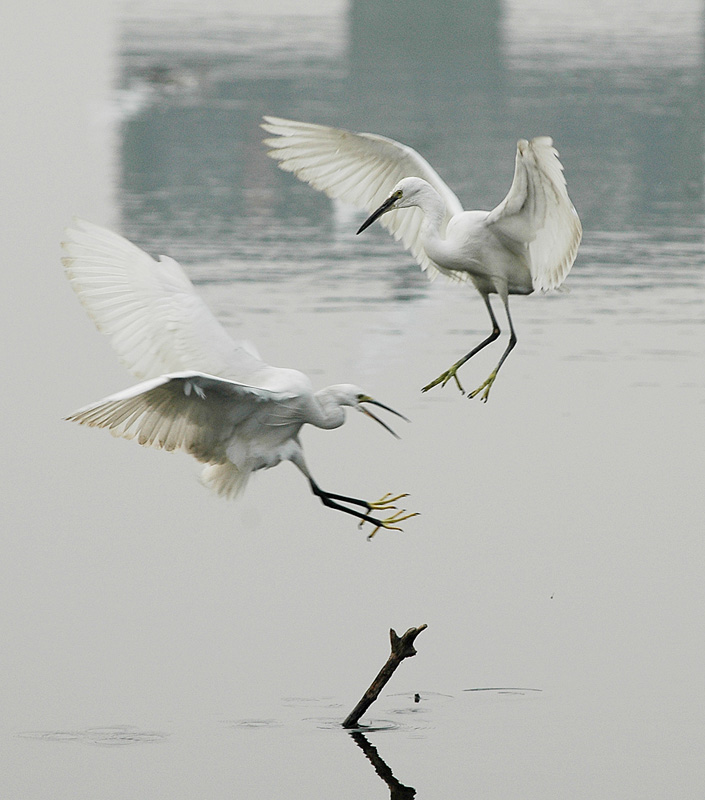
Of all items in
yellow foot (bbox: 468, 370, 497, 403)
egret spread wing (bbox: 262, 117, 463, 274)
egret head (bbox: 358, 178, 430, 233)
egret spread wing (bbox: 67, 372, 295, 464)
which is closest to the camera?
egret spread wing (bbox: 67, 372, 295, 464)

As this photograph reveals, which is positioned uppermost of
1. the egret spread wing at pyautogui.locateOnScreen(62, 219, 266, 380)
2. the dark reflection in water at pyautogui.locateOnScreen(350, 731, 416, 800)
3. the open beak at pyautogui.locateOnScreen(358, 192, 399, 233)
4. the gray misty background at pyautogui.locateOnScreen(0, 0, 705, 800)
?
the open beak at pyautogui.locateOnScreen(358, 192, 399, 233)

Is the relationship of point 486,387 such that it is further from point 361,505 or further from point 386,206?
point 386,206

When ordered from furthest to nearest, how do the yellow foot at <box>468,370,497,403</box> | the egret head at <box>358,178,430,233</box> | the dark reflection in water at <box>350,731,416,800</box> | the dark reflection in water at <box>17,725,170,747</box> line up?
the egret head at <box>358,178,430,233</box>
the yellow foot at <box>468,370,497,403</box>
the dark reflection in water at <box>17,725,170,747</box>
the dark reflection in water at <box>350,731,416,800</box>

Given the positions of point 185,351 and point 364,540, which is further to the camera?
point 364,540

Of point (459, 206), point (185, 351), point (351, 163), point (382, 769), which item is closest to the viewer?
point (382, 769)

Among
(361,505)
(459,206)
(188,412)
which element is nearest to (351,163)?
(459,206)

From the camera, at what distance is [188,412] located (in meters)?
11.6

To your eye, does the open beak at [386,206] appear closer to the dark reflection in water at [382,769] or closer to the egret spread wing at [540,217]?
the egret spread wing at [540,217]

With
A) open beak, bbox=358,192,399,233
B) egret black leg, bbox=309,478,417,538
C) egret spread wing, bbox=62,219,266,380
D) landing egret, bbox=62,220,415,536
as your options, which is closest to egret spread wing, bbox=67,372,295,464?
landing egret, bbox=62,220,415,536

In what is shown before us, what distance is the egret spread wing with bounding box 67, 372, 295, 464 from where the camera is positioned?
10.5 m

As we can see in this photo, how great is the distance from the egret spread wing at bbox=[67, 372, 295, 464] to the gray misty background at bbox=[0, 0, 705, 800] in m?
1.50

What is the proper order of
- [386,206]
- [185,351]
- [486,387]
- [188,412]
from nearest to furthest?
[188,412]
[185,351]
[486,387]
[386,206]

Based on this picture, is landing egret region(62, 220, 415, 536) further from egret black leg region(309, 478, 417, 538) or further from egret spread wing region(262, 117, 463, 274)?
egret spread wing region(262, 117, 463, 274)

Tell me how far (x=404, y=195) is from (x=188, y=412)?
98.3 inches
